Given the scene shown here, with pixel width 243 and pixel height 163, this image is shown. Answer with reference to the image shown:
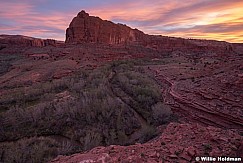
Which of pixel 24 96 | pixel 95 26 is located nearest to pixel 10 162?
pixel 24 96

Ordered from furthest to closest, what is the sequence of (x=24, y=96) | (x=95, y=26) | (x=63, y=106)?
(x=95, y=26) → (x=24, y=96) → (x=63, y=106)

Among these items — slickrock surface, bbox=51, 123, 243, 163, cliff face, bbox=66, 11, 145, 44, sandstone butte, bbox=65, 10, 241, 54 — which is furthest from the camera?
sandstone butte, bbox=65, 10, 241, 54

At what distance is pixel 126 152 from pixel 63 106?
7.33 m

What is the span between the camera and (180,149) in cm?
486

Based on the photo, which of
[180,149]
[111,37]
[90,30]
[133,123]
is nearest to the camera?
[180,149]

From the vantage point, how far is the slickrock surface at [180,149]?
Result: 4.60m

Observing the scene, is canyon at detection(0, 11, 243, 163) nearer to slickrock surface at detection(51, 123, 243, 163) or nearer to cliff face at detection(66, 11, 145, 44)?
slickrock surface at detection(51, 123, 243, 163)

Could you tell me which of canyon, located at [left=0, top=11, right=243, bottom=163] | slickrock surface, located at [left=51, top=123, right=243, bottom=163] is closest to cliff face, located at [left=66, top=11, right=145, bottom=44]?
canyon, located at [left=0, top=11, right=243, bottom=163]

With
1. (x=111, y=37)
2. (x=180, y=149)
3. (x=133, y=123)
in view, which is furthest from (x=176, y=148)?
(x=111, y=37)

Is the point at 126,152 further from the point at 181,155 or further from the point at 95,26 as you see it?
the point at 95,26

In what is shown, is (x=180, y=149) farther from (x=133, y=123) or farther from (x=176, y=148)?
(x=133, y=123)

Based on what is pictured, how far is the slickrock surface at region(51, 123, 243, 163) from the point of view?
4602 mm

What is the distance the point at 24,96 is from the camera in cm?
1592

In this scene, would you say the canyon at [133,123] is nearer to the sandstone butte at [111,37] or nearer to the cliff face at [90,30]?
the cliff face at [90,30]
